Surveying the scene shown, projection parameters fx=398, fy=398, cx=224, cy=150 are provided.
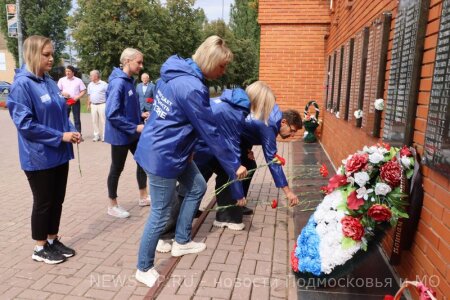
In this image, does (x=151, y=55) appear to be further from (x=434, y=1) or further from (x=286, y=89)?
(x=434, y=1)

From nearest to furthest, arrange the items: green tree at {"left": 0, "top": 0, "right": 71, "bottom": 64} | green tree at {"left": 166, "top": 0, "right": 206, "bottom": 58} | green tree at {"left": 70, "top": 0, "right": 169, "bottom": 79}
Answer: green tree at {"left": 70, "top": 0, "right": 169, "bottom": 79}, green tree at {"left": 166, "top": 0, "right": 206, "bottom": 58}, green tree at {"left": 0, "top": 0, "right": 71, "bottom": 64}

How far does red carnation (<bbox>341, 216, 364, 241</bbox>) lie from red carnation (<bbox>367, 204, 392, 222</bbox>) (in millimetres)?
127

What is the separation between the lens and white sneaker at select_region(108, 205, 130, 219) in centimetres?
444

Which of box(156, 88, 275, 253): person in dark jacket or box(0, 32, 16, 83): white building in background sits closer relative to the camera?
box(156, 88, 275, 253): person in dark jacket

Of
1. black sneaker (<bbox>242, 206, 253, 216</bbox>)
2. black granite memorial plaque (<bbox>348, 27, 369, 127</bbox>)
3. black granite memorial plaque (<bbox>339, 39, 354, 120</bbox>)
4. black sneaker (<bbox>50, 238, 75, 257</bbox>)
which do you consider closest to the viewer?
black sneaker (<bbox>50, 238, 75, 257</bbox>)

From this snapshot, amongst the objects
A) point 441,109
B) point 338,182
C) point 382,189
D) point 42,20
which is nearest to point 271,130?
point 338,182

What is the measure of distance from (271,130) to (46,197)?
198cm

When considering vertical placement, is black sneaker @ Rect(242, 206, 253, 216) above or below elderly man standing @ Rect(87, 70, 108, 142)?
below

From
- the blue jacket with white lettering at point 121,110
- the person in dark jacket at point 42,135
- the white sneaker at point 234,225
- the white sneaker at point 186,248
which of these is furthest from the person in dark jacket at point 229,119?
the person in dark jacket at point 42,135

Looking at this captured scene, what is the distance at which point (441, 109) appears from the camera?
222 centimetres

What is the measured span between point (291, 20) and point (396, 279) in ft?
27.1

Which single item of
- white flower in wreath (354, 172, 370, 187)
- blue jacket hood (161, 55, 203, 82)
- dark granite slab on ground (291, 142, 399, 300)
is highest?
blue jacket hood (161, 55, 203, 82)

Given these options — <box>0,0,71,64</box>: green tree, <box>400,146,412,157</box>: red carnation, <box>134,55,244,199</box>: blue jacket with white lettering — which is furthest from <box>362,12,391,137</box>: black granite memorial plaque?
<box>0,0,71,64</box>: green tree

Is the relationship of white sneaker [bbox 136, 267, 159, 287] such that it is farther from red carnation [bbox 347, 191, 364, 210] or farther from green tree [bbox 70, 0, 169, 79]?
green tree [bbox 70, 0, 169, 79]
